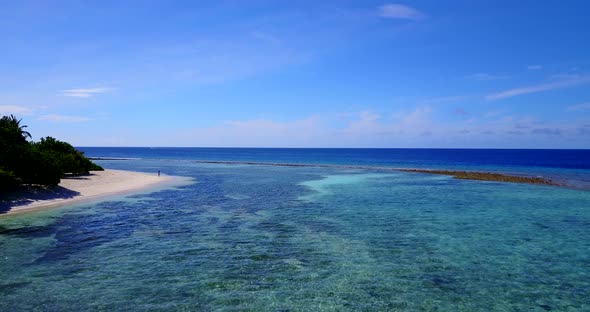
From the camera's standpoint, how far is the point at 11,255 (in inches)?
698

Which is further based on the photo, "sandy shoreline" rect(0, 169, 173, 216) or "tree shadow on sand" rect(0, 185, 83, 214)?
"sandy shoreline" rect(0, 169, 173, 216)

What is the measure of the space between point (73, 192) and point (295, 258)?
28745mm

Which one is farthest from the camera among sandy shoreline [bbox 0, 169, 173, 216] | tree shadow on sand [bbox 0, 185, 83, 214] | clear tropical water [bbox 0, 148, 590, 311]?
sandy shoreline [bbox 0, 169, 173, 216]

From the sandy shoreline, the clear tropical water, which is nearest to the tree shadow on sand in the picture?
the sandy shoreline

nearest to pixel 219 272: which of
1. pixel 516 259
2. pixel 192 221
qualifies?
pixel 192 221

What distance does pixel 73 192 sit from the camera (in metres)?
37.7

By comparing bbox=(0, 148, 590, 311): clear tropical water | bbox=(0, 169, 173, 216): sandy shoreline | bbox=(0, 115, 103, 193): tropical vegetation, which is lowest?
bbox=(0, 148, 590, 311): clear tropical water

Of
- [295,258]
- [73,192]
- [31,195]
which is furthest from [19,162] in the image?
[295,258]

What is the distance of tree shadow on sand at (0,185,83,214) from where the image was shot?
2938 cm

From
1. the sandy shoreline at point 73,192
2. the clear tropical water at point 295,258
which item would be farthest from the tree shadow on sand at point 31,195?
the clear tropical water at point 295,258

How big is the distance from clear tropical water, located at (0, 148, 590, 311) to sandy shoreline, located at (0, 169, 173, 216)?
2603 mm

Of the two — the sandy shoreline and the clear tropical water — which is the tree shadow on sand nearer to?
the sandy shoreline

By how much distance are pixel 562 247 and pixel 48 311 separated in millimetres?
22069

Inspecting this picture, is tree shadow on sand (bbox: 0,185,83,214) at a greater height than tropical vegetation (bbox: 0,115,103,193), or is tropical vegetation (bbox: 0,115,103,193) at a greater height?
tropical vegetation (bbox: 0,115,103,193)
